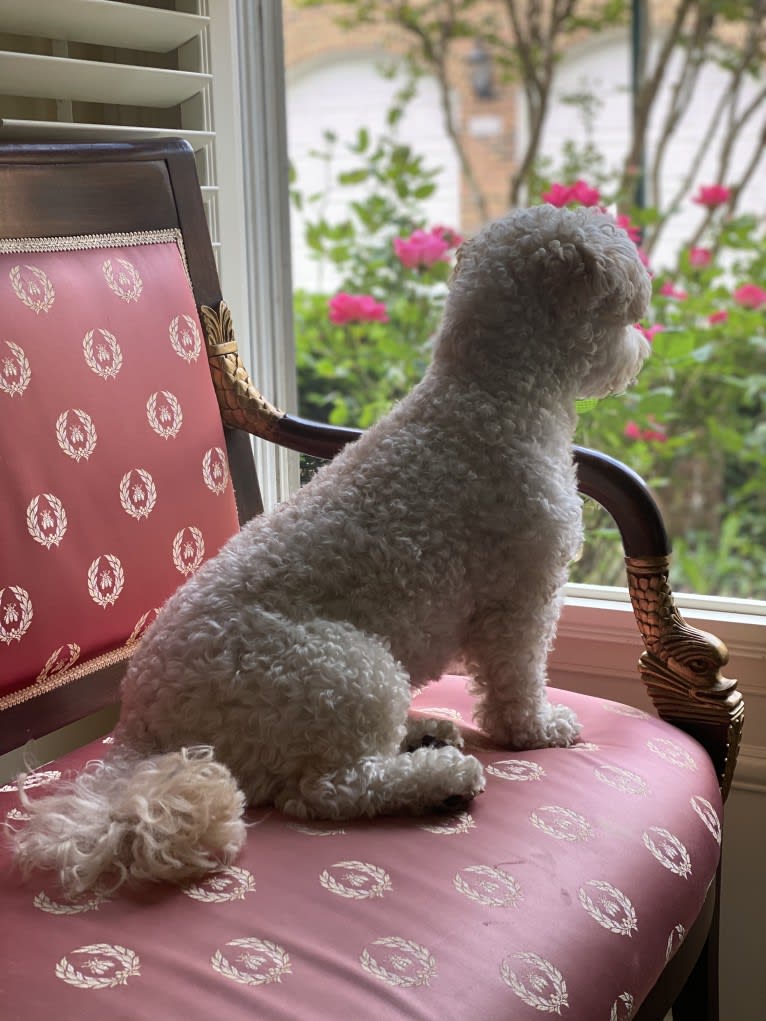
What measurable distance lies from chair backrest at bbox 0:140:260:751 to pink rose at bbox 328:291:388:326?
3.55 ft

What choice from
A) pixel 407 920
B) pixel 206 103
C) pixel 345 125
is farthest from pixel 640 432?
pixel 345 125

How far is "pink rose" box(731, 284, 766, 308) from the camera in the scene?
2.88m

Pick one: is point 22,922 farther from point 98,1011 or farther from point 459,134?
point 459,134

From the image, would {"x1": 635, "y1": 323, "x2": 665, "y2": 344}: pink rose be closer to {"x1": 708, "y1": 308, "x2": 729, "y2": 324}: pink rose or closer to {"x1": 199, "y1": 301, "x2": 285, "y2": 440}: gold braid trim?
{"x1": 708, "y1": 308, "x2": 729, "y2": 324}: pink rose

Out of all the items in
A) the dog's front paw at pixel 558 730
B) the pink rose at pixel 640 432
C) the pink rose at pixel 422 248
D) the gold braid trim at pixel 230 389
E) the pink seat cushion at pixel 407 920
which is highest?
the pink rose at pixel 422 248

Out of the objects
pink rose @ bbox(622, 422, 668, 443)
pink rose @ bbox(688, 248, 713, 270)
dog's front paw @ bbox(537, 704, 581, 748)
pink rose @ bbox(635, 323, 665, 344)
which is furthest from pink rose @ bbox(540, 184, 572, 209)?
dog's front paw @ bbox(537, 704, 581, 748)

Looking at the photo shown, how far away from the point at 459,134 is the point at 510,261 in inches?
100

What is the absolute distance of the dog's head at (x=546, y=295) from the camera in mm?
1193

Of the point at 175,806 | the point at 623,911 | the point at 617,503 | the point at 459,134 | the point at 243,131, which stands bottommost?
the point at 623,911

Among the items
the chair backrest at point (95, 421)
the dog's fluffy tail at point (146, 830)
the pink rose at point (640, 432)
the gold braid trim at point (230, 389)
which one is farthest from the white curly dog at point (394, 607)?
the pink rose at point (640, 432)

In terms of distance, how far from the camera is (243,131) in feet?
6.22

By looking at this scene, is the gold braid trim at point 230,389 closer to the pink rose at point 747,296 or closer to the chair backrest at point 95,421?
the chair backrest at point 95,421

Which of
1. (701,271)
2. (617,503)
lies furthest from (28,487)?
(701,271)

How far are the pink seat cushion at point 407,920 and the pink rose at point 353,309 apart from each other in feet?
5.27
